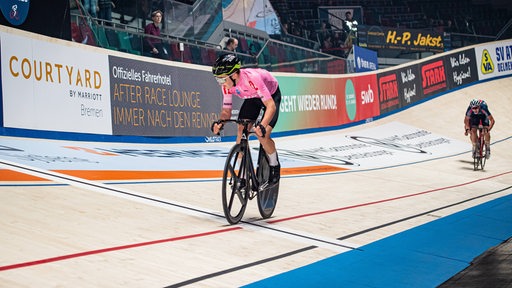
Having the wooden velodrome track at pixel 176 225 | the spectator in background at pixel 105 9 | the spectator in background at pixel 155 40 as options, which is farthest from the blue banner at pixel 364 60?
the spectator in background at pixel 105 9

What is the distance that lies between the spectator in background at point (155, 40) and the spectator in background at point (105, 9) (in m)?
0.91

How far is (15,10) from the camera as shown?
7.96 metres

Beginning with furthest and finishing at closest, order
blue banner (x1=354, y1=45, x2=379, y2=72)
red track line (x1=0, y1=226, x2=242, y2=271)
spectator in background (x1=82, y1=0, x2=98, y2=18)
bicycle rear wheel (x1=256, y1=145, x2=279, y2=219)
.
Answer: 1. blue banner (x1=354, y1=45, x2=379, y2=72)
2. spectator in background (x1=82, y1=0, x2=98, y2=18)
3. bicycle rear wheel (x1=256, y1=145, x2=279, y2=219)
4. red track line (x1=0, y1=226, x2=242, y2=271)

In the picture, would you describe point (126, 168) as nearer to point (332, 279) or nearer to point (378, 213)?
point (378, 213)

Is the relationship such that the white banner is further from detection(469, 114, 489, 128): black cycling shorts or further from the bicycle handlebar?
detection(469, 114, 489, 128): black cycling shorts

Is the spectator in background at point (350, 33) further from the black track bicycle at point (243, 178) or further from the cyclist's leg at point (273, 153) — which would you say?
the black track bicycle at point (243, 178)

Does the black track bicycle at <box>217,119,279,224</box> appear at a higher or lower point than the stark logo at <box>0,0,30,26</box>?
lower

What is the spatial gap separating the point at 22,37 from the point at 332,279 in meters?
5.69

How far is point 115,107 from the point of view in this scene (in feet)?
31.4

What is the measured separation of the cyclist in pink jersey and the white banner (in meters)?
3.68

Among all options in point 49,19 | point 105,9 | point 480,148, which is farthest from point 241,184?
point 480,148

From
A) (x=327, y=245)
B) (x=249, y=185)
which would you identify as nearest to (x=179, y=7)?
(x=249, y=185)

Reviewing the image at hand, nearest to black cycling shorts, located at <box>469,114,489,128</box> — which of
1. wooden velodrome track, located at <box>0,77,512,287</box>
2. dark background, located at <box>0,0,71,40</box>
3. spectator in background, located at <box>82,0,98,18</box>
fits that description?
wooden velodrome track, located at <box>0,77,512,287</box>

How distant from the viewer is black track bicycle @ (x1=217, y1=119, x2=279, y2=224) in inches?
195
